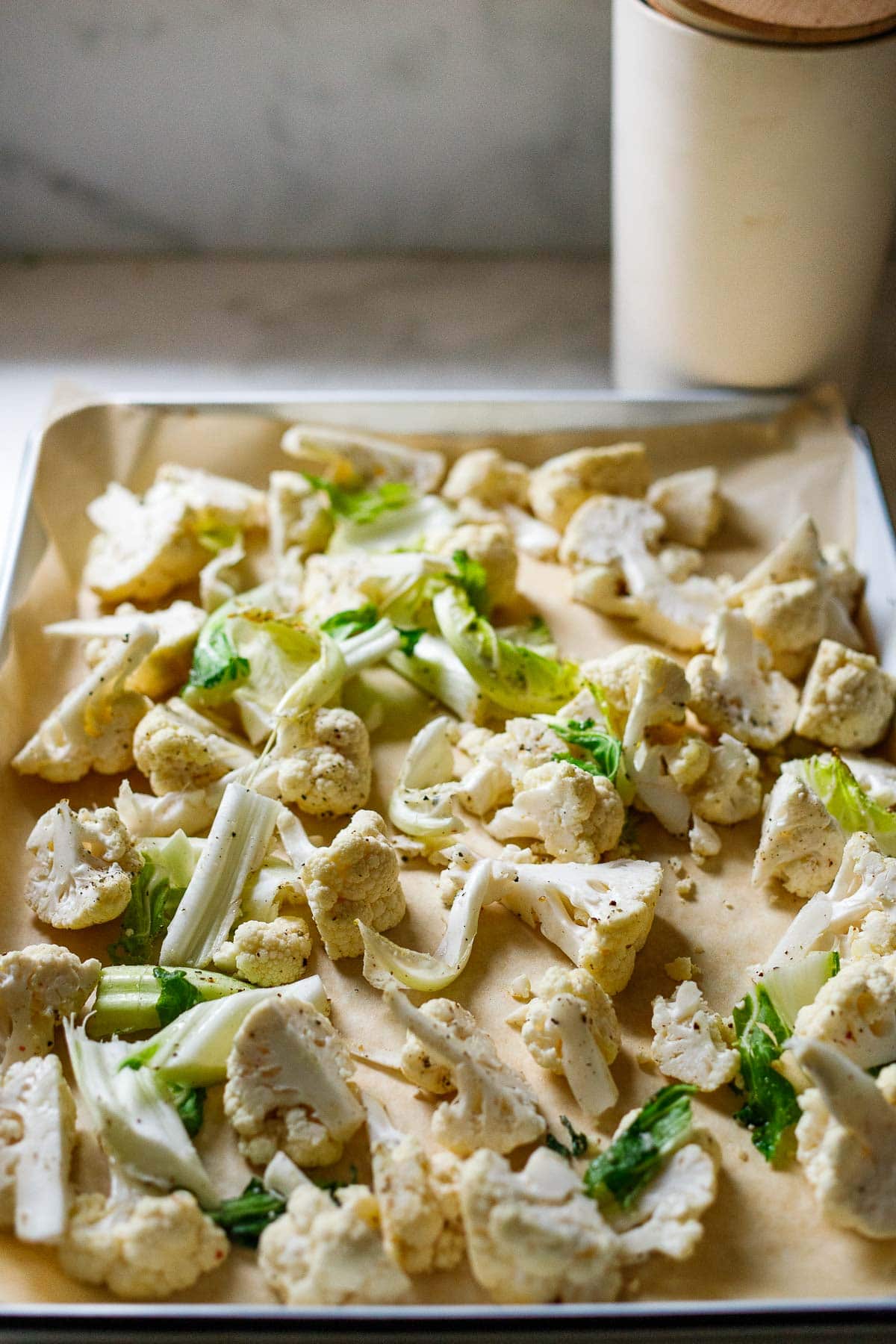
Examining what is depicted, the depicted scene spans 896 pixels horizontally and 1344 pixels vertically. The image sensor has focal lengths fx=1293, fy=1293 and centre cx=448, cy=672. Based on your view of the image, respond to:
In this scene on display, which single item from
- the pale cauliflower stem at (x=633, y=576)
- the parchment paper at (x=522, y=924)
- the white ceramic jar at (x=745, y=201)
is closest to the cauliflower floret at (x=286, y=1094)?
the parchment paper at (x=522, y=924)

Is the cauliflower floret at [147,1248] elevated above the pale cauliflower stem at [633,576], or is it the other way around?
the pale cauliflower stem at [633,576]

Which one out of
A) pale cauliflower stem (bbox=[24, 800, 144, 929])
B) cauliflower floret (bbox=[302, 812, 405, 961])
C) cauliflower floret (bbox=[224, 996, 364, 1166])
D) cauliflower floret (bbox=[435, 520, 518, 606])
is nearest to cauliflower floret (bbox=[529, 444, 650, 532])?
cauliflower floret (bbox=[435, 520, 518, 606])

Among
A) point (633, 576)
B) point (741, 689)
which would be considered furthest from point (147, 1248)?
point (633, 576)

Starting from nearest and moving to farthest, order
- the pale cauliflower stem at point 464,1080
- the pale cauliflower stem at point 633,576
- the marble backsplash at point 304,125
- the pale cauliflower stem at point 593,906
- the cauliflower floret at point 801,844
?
the pale cauliflower stem at point 464,1080 < the pale cauliflower stem at point 593,906 < the cauliflower floret at point 801,844 < the pale cauliflower stem at point 633,576 < the marble backsplash at point 304,125

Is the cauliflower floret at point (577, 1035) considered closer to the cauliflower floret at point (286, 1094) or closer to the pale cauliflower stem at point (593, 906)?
the pale cauliflower stem at point (593, 906)

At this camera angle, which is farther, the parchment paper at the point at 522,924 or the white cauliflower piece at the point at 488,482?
the white cauliflower piece at the point at 488,482
